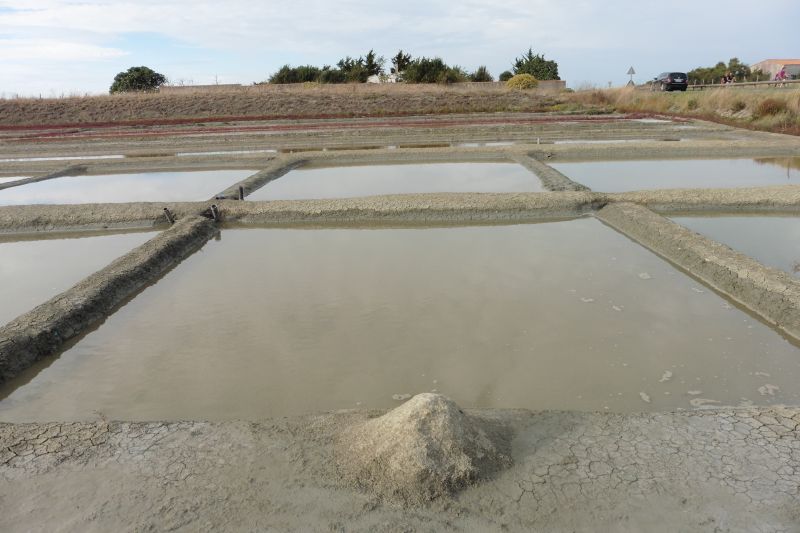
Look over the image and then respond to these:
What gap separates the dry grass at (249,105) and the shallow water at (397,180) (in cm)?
1249

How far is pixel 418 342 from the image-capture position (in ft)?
10.1

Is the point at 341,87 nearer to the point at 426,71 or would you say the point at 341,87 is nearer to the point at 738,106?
the point at 426,71

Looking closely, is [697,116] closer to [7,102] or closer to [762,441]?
[762,441]

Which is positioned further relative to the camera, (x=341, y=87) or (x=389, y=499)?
(x=341, y=87)

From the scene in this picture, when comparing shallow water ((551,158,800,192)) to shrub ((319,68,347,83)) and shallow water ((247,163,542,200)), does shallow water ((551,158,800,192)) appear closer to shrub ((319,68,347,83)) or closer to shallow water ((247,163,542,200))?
shallow water ((247,163,542,200))

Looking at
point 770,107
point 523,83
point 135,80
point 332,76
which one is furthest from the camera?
point 135,80

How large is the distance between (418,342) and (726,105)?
51.3 ft

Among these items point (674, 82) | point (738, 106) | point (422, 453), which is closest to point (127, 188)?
point (422, 453)

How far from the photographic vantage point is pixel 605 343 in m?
3.00

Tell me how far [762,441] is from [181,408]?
100 inches

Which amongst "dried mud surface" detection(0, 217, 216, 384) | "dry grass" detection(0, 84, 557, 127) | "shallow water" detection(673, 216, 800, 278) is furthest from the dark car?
"dried mud surface" detection(0, 217, 216, 384)

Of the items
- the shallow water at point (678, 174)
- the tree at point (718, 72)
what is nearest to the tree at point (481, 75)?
the tree at point (718, 72)

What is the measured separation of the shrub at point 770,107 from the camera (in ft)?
40.5

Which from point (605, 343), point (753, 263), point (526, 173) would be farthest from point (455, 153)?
point (605, 343)
